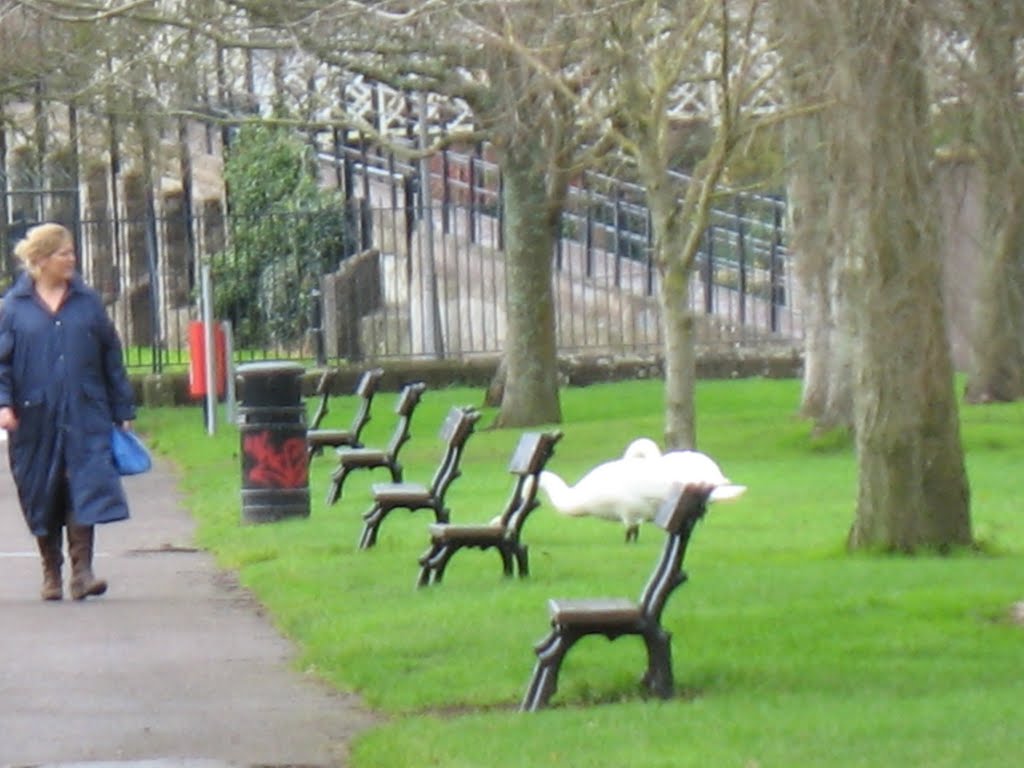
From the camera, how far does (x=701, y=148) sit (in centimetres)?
2430

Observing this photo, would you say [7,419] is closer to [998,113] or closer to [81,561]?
[81,561]

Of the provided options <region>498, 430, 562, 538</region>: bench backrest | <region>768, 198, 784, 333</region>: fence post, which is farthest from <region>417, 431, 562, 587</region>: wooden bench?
<region>768, 198, 784, 333</region>: fence post

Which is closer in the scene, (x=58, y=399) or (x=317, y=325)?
(x=58, y=399)

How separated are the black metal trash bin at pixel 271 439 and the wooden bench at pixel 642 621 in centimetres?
638

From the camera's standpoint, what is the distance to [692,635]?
891cm

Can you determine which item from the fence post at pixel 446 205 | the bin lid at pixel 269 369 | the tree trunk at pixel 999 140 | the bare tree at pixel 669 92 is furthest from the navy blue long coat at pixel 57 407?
the fence post at pixel 446 205

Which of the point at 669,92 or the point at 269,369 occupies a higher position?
the point at 669,92

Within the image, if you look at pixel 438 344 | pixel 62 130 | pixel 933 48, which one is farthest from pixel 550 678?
pixel 62 130

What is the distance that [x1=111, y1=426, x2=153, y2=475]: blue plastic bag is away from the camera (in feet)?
35.6

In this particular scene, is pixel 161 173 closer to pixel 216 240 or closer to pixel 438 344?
pixel 216 240

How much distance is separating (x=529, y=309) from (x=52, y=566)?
37.4 feet

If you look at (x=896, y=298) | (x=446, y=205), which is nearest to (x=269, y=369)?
(x=896, y=298)

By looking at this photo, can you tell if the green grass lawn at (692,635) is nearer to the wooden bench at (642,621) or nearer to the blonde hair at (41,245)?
the wooden bench at (642,621)

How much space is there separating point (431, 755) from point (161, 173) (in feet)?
94.3
